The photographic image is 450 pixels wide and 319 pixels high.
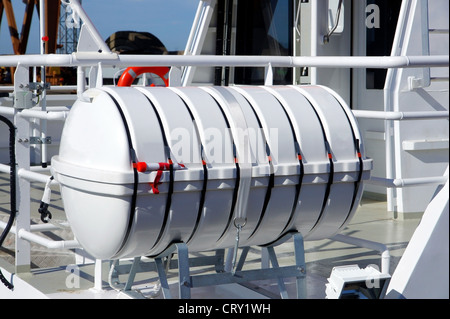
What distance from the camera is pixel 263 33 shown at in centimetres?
808

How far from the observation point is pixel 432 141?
6109mm

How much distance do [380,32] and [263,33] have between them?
1.63m

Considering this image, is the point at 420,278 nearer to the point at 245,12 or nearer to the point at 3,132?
the point at 245,12

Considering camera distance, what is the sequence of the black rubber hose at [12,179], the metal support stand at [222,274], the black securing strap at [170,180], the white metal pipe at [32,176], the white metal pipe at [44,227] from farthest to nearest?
the white metal pipe at [44,227], the white metal pipe at [32,176], the black rubber hose at [12,179], the metal support stand at [222,274], the black securing strap at [170,180]

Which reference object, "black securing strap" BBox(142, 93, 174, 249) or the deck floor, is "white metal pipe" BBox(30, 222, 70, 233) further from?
"black securing strap" BBox(142, 93, 174, 249)

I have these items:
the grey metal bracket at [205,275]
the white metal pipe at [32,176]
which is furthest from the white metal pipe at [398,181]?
the white metal pipe at [32,176]

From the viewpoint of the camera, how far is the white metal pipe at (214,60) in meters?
3.10

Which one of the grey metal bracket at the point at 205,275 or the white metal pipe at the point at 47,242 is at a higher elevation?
the grey metal bracket at the point at 205,275

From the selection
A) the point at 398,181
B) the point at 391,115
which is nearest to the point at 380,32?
the point at 391,115

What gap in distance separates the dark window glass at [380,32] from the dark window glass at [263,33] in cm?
90

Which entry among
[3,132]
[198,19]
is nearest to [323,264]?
[198,19]

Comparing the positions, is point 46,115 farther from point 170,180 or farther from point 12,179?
point 170,180

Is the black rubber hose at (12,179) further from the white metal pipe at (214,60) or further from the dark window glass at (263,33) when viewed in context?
the dark window glass at (263,33)

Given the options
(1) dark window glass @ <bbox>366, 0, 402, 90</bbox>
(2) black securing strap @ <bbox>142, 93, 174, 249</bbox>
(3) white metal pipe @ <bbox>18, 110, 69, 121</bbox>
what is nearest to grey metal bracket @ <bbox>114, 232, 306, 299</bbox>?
(2) black securing strap @ <bbox>142, 93, 174, 249</bbox>
